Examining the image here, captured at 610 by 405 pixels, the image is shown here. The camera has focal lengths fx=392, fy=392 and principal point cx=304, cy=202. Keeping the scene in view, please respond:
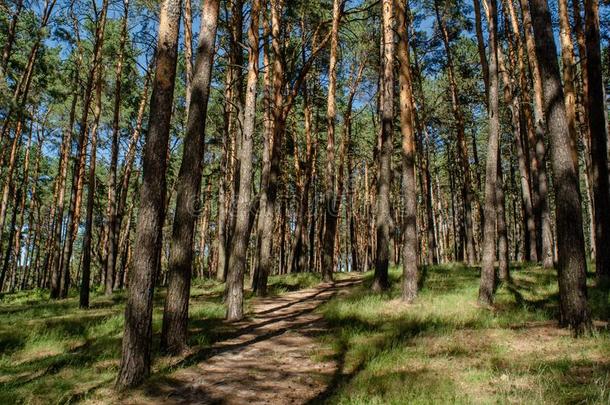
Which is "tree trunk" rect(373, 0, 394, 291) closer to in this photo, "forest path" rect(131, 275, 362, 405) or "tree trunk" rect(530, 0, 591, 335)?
"forest path" rect(131, 275, 362, 405)

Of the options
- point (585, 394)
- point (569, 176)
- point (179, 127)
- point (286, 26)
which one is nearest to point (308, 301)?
point (569, 176)

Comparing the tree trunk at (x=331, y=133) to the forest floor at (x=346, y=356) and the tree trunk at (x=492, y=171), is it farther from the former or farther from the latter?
the tree trunk at (x=492, y=171)

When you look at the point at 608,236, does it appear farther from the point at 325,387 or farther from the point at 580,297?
the point at 325,387

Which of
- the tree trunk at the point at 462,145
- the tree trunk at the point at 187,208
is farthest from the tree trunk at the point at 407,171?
the tree trunk at the point at 462,145

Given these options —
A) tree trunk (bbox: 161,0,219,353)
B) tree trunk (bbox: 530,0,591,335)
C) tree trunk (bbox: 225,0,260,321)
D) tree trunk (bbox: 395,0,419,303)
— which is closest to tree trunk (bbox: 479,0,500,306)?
tree trunk (bbox: 395,0,419,303)

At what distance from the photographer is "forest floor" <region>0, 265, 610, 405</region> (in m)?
4.50

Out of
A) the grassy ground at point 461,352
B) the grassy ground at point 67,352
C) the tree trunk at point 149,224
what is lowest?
the grassy ground at point 67,352

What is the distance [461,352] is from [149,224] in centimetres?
489

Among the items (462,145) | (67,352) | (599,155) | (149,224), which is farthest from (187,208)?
(462,145)

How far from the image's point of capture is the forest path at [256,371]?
191 inches

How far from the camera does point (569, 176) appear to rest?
6688mm

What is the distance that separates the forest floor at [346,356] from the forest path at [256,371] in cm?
2

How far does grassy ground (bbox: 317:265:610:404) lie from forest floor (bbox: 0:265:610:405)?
0.02 metres

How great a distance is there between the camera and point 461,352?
5.75m
